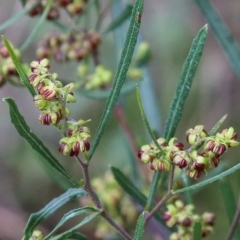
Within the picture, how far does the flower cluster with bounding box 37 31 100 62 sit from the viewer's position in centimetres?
111

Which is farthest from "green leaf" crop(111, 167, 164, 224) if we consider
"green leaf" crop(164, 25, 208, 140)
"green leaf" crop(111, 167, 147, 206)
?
"green leaf" crop(164, 25, 208, 140)

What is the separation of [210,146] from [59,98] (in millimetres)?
219

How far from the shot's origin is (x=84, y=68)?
1.17 metres

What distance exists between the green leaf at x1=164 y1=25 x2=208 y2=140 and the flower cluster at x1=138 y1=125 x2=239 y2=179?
0.29 ft

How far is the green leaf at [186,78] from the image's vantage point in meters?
0.77

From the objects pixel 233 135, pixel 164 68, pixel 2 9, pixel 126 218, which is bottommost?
pixel 126 218

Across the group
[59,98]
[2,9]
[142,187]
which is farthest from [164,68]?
[59,98]

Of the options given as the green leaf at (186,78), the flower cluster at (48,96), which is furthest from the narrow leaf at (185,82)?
the flower cluster at (48,96)

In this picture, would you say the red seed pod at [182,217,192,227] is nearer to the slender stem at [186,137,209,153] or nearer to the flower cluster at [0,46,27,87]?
the slender stem at [186,137,209,153]

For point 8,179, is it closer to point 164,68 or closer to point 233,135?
point 164,68

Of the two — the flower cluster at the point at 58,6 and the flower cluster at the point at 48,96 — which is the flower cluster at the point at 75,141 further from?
the flower cluster at the point at 58,6

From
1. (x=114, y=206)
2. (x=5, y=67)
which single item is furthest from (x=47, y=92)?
(x=114, y=206)

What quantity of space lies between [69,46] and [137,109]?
1.17 meters

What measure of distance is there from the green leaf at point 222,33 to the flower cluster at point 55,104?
0.47m
